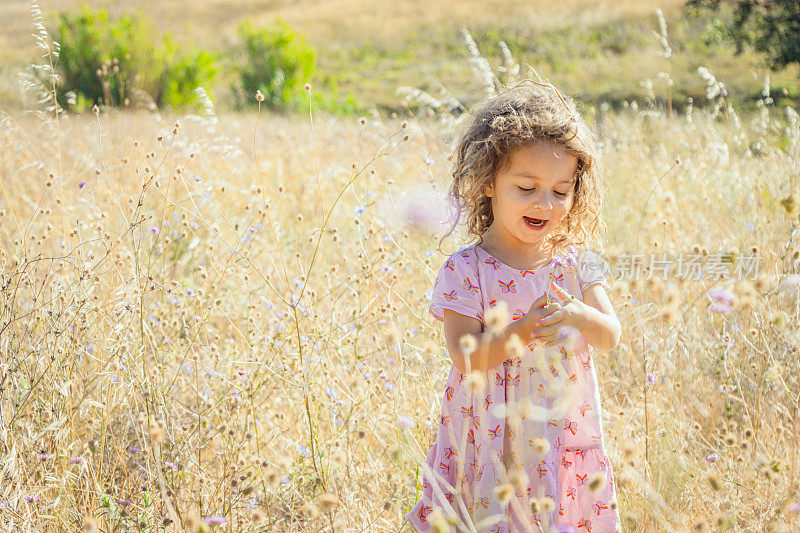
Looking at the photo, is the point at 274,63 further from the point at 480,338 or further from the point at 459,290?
the point at 480,338

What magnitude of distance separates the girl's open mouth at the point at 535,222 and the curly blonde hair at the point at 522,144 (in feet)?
0.50

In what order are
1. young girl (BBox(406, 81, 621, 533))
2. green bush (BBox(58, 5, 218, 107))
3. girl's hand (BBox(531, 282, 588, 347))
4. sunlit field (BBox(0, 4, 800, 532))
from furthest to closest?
green bush (BBox(58, 5, 218, 107)) < sunlit field (BBox(0, 4, 800, 532)) < young girl (BBox(406, 81, 621, 533)) < girl's hand (BBox(531, 282, 588, 347))

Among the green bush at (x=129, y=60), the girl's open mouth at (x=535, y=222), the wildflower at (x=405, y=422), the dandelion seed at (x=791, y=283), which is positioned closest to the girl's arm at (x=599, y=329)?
the girl's open mouth at (x=535, y=222)

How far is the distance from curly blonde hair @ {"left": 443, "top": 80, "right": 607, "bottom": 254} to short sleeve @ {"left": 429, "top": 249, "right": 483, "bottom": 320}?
0.47 ft

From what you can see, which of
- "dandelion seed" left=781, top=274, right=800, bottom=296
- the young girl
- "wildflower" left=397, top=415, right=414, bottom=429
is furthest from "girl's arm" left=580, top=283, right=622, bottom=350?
"dandelion seed" left=781, top=274, right=800, bottom=296

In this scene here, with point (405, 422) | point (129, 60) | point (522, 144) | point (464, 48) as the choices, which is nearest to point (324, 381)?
point (405, 422)

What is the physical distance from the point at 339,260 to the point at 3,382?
5.62ft

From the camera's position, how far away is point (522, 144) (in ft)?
5.69

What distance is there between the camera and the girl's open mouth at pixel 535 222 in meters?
1.72

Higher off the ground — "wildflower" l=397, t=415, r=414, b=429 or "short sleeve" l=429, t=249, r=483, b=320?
"short sleeve" l=429, t=249, r=483, b=320

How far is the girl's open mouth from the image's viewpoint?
1.72 meters

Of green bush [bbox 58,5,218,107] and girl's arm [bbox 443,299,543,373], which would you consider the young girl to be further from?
green bush [bbox 58,5,218,107]

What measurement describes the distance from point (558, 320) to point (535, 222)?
0.30m

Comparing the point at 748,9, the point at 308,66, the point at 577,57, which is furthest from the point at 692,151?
the point at 577,57
